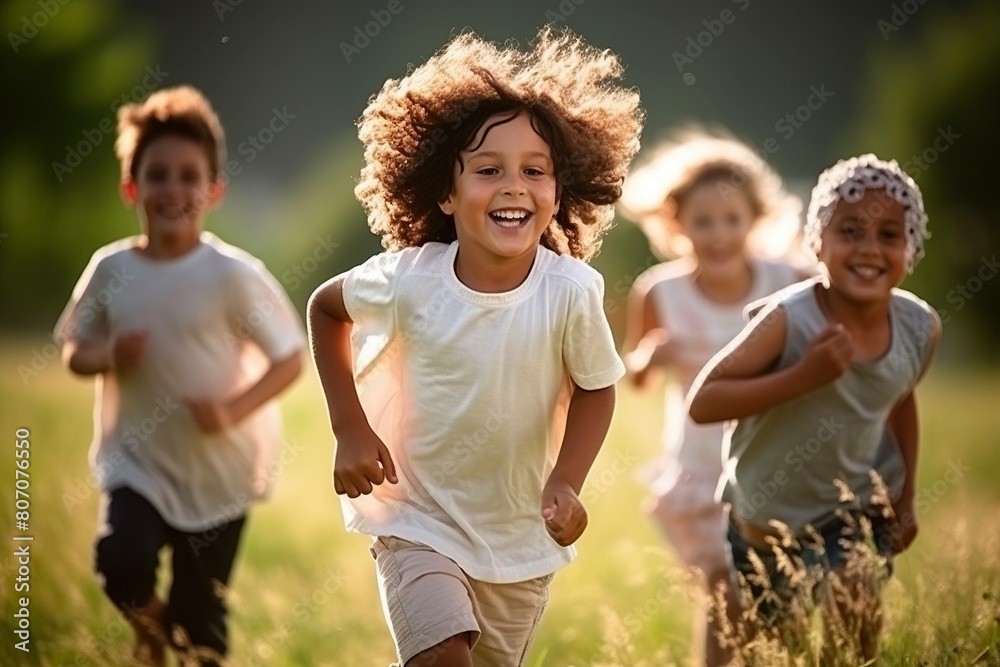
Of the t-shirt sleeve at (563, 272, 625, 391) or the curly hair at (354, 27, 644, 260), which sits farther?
the curly hair at (354, 27, 644, 260)

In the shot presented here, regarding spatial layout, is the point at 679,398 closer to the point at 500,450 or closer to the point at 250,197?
the point at 500,450

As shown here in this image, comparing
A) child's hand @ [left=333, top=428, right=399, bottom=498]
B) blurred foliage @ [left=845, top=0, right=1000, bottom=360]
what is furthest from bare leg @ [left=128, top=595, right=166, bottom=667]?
blurred foliage @ [left=845, top=0, right=1000, bottom=360]

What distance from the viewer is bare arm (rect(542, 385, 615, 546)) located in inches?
141

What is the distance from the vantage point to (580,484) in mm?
3799

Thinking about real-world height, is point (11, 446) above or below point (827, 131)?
below

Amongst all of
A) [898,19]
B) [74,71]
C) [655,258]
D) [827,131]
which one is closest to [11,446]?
[74,71]

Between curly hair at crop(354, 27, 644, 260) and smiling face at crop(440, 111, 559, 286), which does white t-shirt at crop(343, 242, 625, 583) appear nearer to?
smiling face at crop(440, 111, 559, 286)

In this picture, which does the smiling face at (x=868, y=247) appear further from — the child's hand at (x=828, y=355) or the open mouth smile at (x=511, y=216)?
the open mouth smile at (x=511, y=216)

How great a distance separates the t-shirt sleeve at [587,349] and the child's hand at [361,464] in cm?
58

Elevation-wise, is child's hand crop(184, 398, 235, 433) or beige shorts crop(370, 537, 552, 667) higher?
child's hand crop(184, 398, 235, 433)

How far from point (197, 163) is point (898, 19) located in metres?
19.5

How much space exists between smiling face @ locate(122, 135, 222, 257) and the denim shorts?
2.52 m

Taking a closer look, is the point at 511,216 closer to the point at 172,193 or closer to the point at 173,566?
the point at 172,193

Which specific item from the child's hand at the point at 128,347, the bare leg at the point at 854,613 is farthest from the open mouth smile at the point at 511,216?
the child's hand at the point at 128,347
